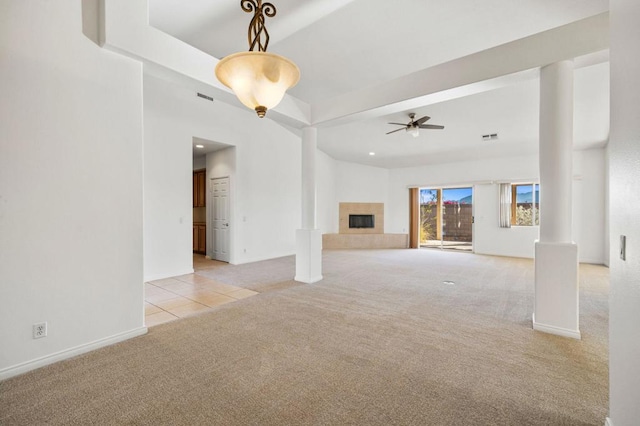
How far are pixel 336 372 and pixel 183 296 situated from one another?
2.82 m

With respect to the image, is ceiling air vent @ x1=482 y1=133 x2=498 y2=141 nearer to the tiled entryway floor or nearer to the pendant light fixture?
the pendant light fixture

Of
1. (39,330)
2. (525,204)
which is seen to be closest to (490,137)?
(525,204)

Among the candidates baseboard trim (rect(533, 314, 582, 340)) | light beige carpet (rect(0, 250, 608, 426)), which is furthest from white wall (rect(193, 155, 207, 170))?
baseboard trim (rect(533, 314, 582, 340))

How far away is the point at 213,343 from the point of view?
99.2 inches

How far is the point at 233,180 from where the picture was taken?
620 centimetres

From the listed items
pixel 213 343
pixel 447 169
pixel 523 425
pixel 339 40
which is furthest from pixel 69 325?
pixel 447 169

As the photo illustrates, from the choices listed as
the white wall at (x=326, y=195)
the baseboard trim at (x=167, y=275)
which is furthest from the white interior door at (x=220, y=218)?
the white wall at (x=326, y=195)

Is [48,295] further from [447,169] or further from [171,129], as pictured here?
[447,169]

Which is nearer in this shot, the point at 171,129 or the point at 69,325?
the point at 69,325

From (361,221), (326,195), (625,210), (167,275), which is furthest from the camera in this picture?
(361,221)

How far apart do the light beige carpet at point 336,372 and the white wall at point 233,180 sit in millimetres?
2503

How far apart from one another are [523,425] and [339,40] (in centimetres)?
399

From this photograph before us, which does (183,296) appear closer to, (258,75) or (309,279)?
(309,279)

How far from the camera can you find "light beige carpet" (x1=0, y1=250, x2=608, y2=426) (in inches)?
64.8
